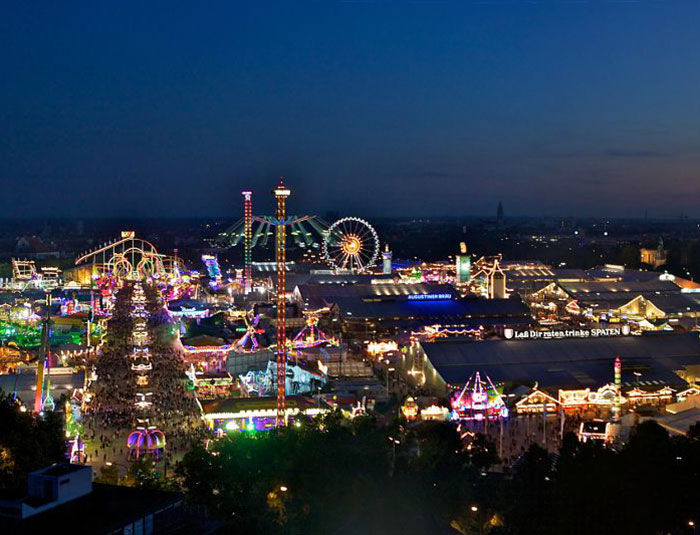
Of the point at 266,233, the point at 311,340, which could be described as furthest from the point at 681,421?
the point at 266,233

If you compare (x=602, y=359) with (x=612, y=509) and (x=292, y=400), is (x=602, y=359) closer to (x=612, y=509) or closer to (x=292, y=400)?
(x=292, y=400)

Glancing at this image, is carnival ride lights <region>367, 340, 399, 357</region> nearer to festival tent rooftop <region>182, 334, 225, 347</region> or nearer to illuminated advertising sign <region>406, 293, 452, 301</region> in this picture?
festival tent rooftop <region>182, 334, 225, 347</region>

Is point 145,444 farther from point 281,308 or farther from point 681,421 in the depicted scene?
point 681,421

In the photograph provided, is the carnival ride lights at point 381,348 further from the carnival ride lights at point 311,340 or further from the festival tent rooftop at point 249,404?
the festival tent rooftop at point 249,404

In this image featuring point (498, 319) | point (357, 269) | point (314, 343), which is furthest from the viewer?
point (357, 269)

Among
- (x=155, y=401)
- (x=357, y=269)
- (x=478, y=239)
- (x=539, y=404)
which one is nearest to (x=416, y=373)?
(x=539, y=404)

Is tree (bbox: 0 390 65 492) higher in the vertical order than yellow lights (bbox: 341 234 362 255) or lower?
lower

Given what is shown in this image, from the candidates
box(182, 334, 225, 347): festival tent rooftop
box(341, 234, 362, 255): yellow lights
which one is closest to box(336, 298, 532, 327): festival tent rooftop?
box(182, 334, 225, 347): festival tent rooftop
